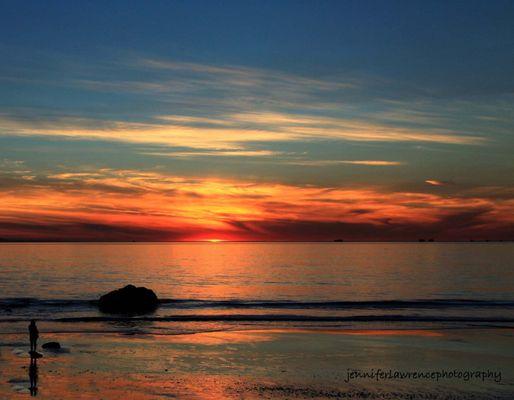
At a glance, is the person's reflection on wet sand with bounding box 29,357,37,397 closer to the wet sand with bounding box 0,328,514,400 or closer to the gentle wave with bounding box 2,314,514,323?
the wet sand with bounding box 0,328,514,400

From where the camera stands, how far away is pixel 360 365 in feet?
99.9

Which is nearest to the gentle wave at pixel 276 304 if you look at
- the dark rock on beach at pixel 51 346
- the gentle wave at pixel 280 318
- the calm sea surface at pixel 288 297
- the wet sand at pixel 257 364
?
the calm sea surface at pixel 288 297

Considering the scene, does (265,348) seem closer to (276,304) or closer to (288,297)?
(276,304)

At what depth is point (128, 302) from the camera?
191 feet

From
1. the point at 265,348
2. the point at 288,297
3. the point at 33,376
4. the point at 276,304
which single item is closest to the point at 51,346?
the point at 33,376

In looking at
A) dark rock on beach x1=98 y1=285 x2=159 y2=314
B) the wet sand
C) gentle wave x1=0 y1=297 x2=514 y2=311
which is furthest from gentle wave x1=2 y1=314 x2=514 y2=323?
gentle wave x1=0 y1=297 x2=514 y2=311

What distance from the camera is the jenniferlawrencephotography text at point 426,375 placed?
90.2 feet

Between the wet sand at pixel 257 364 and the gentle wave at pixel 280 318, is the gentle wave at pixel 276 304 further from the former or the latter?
the wet sand at pixel 257 364

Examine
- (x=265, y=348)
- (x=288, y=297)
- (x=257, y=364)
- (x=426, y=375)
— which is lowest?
(x=288, y=297)

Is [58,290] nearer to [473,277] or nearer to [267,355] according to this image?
[267,355]

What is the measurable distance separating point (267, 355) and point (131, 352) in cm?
791

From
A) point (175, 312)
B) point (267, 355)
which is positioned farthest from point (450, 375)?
point (175, 312)

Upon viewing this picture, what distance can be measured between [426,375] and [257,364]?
338 inches

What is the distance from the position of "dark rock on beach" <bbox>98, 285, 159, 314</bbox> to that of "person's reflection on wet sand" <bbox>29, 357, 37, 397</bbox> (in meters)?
26.2
